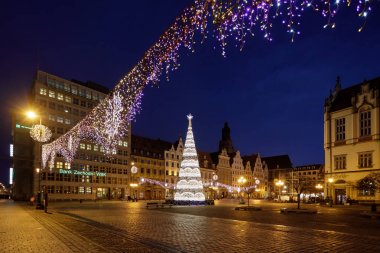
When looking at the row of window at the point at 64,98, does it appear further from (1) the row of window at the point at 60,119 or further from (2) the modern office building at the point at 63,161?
(1) the row of window at the point at 60,119

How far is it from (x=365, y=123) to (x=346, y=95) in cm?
800

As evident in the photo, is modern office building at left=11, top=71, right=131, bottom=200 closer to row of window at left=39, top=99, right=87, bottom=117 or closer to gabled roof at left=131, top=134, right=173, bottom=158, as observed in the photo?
row of window at left=39, top=99, right=87, bottom=117

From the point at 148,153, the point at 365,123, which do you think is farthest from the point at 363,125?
the point at 148,153

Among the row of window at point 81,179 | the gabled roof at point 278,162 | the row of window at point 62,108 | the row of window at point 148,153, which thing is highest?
the row of window at point 62,108

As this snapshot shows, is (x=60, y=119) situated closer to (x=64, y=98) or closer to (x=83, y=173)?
(x=64, y=98)

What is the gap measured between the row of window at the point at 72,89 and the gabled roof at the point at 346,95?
58.4 metres

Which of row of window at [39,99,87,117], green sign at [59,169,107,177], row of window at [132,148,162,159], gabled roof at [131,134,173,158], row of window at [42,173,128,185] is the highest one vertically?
row of window at [39,99,87,117]

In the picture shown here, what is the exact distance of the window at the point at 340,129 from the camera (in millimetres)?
57969

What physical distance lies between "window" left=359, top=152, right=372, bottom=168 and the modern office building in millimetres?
58244

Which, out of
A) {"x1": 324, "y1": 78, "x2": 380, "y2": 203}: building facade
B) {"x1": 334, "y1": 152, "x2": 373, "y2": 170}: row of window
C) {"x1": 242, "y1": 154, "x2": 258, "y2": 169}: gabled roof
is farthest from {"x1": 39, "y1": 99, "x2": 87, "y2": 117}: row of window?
{"x1": 242, "y1": 154, "x2": 258, "y2": 169}: gabled roof

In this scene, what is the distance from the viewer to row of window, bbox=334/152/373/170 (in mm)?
52875

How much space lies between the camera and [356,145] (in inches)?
2168

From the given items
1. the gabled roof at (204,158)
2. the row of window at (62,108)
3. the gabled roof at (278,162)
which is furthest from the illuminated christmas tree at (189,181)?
the gabled roof at (278,162)

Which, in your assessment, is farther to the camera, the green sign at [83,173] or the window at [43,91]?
the green sign at [83,173]
